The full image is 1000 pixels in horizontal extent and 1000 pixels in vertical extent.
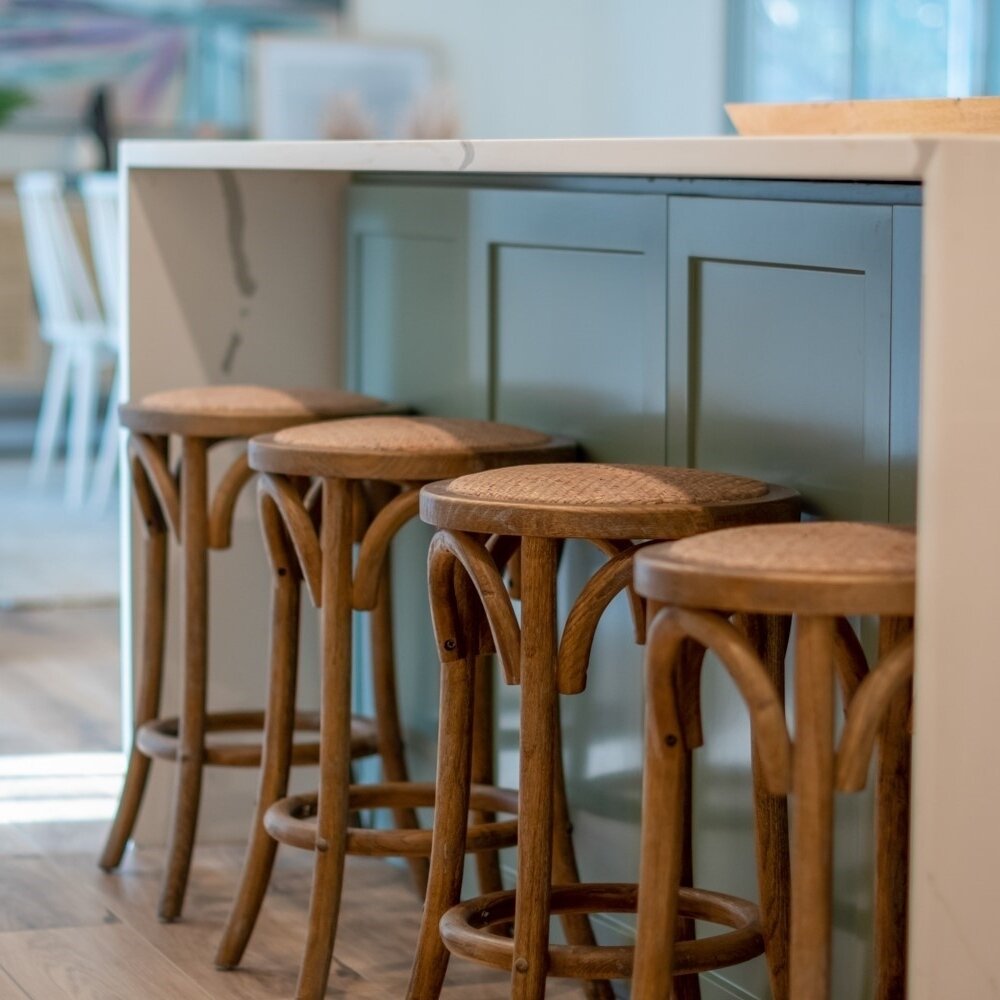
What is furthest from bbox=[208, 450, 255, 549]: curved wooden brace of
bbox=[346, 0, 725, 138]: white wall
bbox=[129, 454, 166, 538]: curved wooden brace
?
bbox=[346, 0, 725, 138]: white wall

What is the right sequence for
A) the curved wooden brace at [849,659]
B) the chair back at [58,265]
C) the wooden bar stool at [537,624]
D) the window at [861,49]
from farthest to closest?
the chair back at [58,265], the window at [861,49], the wooden bar stool at [537,624], the curved wooden brace at [849,659]

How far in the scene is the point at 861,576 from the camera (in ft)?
4.39

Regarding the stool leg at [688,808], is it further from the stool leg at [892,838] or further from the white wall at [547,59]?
the white wall at [547,59]

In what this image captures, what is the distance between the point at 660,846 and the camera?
1.46 meters

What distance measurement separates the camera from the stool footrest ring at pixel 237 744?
2557mm

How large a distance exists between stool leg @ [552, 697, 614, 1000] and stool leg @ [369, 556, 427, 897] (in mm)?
407

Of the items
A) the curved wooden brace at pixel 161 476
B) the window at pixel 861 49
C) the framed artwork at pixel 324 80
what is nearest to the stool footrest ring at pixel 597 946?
the curved wooden brace at pixel 161 476

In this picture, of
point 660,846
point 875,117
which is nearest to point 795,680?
point 660,846

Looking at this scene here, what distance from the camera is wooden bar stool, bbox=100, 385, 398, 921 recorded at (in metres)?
2.47

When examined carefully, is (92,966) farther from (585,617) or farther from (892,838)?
(892,838)

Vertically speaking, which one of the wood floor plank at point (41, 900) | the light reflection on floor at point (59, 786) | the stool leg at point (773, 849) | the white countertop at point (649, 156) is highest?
the white countertop at point (649, 156)

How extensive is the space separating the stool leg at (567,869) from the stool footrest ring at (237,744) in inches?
17.9

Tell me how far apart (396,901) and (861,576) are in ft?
4.50

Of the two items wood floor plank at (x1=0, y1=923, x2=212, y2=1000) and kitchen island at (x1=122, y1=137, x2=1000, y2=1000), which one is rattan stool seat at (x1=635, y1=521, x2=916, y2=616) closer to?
kitchen island at (x1=122, y1=137, x2=1000, y2=1000)
